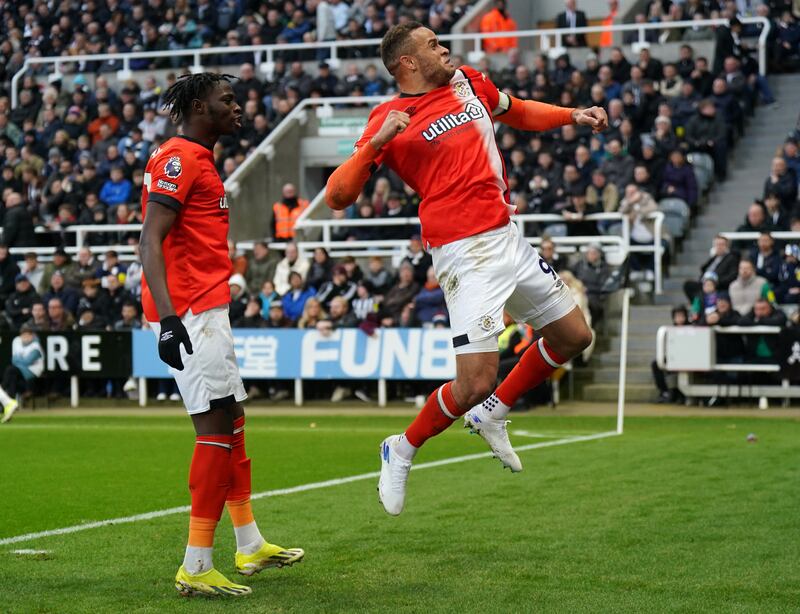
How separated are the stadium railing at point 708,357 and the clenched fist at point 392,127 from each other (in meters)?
12.7

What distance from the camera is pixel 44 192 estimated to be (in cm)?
2769

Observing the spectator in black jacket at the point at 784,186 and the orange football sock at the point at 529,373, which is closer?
the orange football sock at the point at 529,373

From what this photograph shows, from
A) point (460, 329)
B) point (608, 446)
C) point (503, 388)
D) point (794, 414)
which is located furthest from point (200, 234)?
point (794, 414)

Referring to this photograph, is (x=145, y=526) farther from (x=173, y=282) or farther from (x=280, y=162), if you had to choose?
(x=280, y=162)

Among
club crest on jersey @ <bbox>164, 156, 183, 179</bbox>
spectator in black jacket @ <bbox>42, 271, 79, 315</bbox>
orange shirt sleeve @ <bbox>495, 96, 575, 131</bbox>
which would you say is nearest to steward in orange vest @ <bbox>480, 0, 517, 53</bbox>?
spectator in black jacket @ <bbox>42, 271, 79, 315</bbox>

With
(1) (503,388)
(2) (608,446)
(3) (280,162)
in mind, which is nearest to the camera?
(1) (503,388)

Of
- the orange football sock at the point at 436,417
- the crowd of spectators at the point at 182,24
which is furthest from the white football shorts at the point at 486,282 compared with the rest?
the crowd of spectators at the point at 182,24

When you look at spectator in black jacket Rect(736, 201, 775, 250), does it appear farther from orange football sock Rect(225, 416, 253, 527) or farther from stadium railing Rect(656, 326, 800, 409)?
orange football sock Rect(225, 416, 253, 527)

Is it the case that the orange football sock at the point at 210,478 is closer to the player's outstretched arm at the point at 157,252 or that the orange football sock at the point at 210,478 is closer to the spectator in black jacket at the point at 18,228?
the player's outstretched arm at the point at 157,252

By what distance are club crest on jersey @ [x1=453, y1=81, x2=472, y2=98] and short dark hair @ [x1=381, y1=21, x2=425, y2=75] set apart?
33cm

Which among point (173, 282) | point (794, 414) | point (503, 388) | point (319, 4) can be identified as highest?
point (319, 4)

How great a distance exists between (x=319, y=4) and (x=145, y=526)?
2315cm

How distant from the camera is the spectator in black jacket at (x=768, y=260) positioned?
770 inches

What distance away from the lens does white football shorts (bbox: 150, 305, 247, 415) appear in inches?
255
